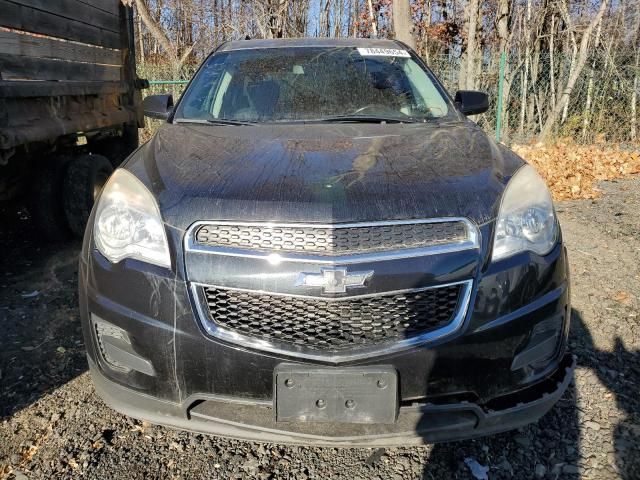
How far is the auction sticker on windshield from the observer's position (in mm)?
3375

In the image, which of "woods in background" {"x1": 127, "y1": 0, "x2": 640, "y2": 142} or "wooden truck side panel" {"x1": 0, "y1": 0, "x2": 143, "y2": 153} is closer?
"wooden truck side panel" {"x1": 0, "y1": 0, "x2": 143, "y2": 153}

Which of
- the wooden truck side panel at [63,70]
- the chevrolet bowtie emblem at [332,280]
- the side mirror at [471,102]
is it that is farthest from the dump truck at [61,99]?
the side mirror at [471,102]

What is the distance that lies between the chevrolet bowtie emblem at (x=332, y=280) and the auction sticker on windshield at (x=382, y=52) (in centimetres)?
217

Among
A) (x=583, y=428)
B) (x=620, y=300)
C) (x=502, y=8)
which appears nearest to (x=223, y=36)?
(x=502, y=8)

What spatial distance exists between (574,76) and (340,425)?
987 cm

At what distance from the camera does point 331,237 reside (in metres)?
1.65

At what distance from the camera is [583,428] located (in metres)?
2.25

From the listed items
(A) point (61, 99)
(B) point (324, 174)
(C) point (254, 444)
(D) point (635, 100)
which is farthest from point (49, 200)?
(D) point (635, 100)

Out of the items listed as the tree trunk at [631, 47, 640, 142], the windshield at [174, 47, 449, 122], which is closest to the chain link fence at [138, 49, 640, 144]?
the tree trunk at [631, 47, 640, 142]

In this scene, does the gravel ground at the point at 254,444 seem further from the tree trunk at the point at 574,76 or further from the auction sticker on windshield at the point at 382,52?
the tree trunk at the point at 574,76

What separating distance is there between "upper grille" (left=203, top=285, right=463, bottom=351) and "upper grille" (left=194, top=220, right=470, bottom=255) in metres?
0.15

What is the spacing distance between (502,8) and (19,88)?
1024cm

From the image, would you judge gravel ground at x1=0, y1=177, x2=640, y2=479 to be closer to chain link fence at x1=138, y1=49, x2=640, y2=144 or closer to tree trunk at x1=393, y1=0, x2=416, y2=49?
tree trunk at x1=393, y1=0, x2=416, y2=49

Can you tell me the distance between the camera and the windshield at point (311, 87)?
2908mm
